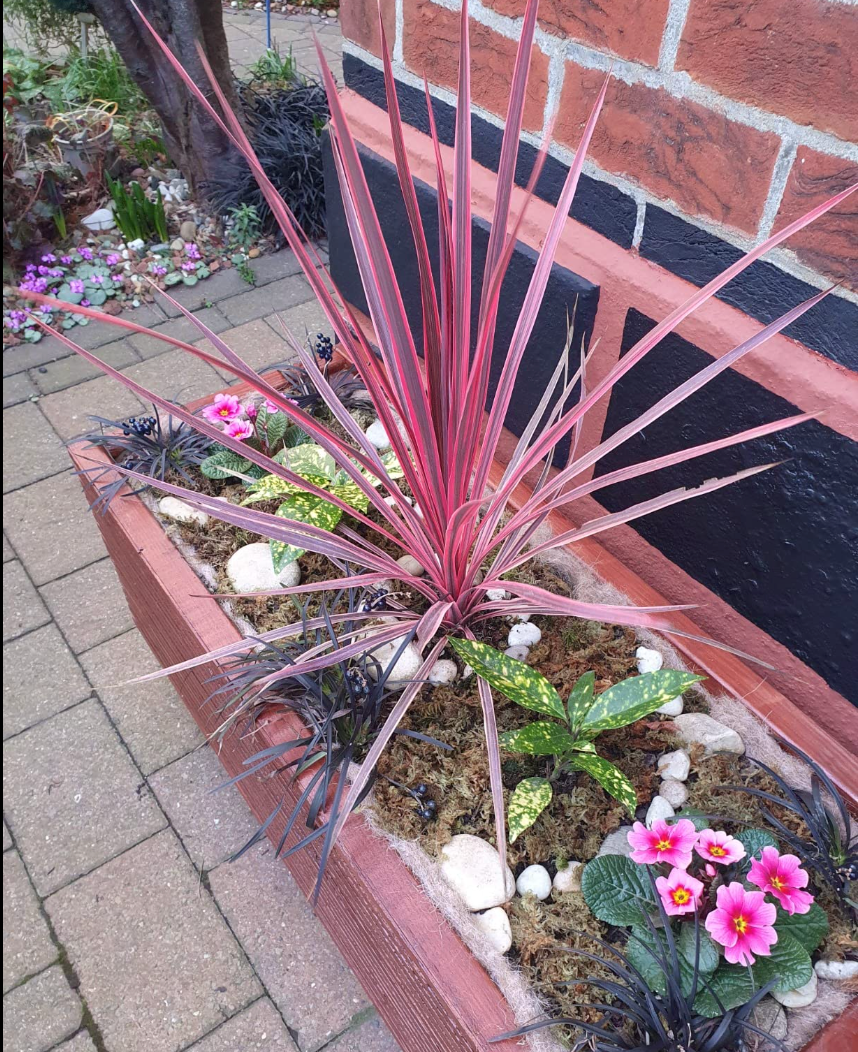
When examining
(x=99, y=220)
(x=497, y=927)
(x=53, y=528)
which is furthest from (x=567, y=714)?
(x=99, y=220)

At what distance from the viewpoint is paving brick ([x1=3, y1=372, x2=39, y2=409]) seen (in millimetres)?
2383

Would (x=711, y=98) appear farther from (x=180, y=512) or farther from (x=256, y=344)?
(x=256, y=344)

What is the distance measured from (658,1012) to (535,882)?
0.19 meters

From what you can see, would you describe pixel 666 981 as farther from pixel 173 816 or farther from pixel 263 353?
pixel 263 353

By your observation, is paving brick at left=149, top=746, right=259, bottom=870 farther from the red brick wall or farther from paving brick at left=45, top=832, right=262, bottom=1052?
the red brick wall

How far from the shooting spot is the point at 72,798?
1523 mm

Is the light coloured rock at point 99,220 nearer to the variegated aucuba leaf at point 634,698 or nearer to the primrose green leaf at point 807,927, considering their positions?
the variegated aucuba leaf at point 634,698

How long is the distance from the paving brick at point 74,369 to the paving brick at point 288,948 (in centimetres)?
163

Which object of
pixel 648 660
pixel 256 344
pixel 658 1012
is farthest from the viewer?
pixel 256 344

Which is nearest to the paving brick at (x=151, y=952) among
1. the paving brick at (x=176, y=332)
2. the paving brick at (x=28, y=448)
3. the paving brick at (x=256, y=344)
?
the paving brick at (x=28, y=448)

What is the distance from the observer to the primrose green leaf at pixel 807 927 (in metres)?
0.86

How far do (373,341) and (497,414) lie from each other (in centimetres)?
75

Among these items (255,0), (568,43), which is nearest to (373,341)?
(568,43)

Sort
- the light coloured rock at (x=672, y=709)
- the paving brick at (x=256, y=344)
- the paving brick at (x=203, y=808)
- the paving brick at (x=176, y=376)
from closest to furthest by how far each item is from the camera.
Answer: the light coloured rock at (x=672, y=709)
the paving brick at (x=203, y=808)
the paving brick at (x=176, y=376)
the paving brick at (x=256, y=344)
